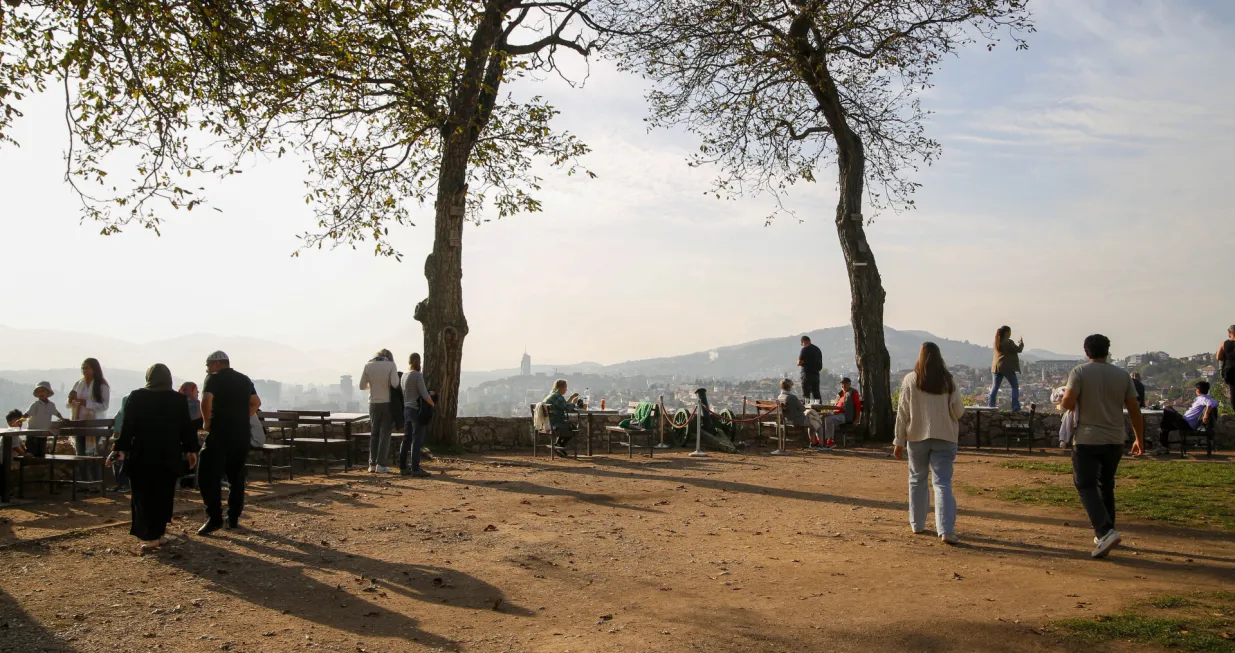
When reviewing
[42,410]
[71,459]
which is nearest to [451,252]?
[42,410]

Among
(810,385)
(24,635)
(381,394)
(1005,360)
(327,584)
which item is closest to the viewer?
(24,635)

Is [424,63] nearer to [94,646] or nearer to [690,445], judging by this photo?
[690,445]

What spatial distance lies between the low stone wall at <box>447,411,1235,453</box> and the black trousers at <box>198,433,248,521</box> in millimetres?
9176

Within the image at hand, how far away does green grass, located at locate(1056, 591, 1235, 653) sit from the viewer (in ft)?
16.9

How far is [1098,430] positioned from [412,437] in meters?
8.93

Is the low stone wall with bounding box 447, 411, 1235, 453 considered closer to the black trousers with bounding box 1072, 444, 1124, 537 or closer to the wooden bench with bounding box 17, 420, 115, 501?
the wooden bench with bounding box 17, 420, 115, 501

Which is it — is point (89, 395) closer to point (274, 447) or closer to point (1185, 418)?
point (274, 447)

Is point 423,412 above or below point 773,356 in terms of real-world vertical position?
below

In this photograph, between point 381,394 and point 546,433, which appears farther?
point 546,433

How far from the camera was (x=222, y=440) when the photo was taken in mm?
8625

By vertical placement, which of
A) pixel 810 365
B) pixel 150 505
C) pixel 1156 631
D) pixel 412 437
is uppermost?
pixel 810 365

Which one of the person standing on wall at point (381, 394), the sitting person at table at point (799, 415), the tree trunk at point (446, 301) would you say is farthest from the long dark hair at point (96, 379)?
the sitting person at table at point (799, 415)

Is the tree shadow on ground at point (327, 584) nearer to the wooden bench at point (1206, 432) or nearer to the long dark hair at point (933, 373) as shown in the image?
the long dark hair at point (933, 373)

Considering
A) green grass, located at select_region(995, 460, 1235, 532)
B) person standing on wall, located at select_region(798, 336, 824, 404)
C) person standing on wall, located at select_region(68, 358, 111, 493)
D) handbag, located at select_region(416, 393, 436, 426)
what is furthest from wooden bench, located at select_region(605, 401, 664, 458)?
person standing on wall, located at select_region(68, 358, 111, 493)
